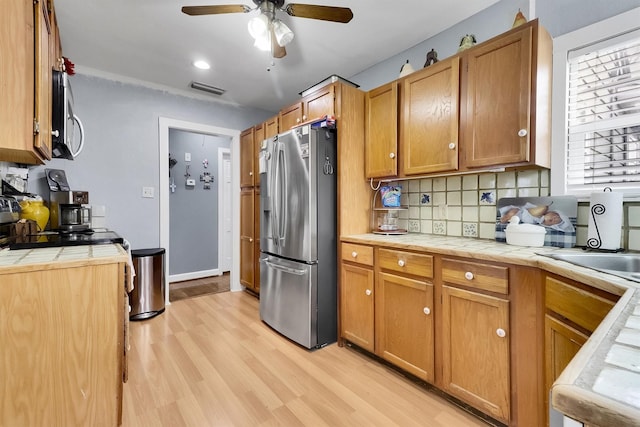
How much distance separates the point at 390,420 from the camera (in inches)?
57.6

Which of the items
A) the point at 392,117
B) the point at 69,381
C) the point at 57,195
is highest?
the point at 392,117

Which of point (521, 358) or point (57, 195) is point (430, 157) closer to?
point (521, 358)

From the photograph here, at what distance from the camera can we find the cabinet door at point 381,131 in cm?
215

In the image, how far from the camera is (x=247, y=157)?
3.65 m

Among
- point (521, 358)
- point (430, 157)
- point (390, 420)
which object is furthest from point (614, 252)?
point (390, 420)

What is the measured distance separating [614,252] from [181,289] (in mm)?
4166

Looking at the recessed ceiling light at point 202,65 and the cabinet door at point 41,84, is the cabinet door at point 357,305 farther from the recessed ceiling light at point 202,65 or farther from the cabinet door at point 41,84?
the recessed ceiling light at point 202,65

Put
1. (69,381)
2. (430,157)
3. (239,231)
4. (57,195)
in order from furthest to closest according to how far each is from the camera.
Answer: (239,231)
(57,195)
(430,157)
(69,381)

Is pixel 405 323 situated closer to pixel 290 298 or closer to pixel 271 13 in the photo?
pixel 290 298

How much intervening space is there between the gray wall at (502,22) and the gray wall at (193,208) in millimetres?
2875

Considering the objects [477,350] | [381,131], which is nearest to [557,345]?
[477,350]

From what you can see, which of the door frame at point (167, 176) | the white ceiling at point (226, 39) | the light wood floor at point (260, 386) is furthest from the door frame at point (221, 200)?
the light wood floor at point (260, 386)

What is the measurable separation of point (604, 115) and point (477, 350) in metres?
1.44

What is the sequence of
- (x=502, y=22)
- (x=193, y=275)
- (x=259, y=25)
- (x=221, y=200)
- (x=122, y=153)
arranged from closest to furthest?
(x=259, y=25)
(x=502, y=22)
(x=122, y=153)
(x=193, y=275)
(x=221, y=200)
